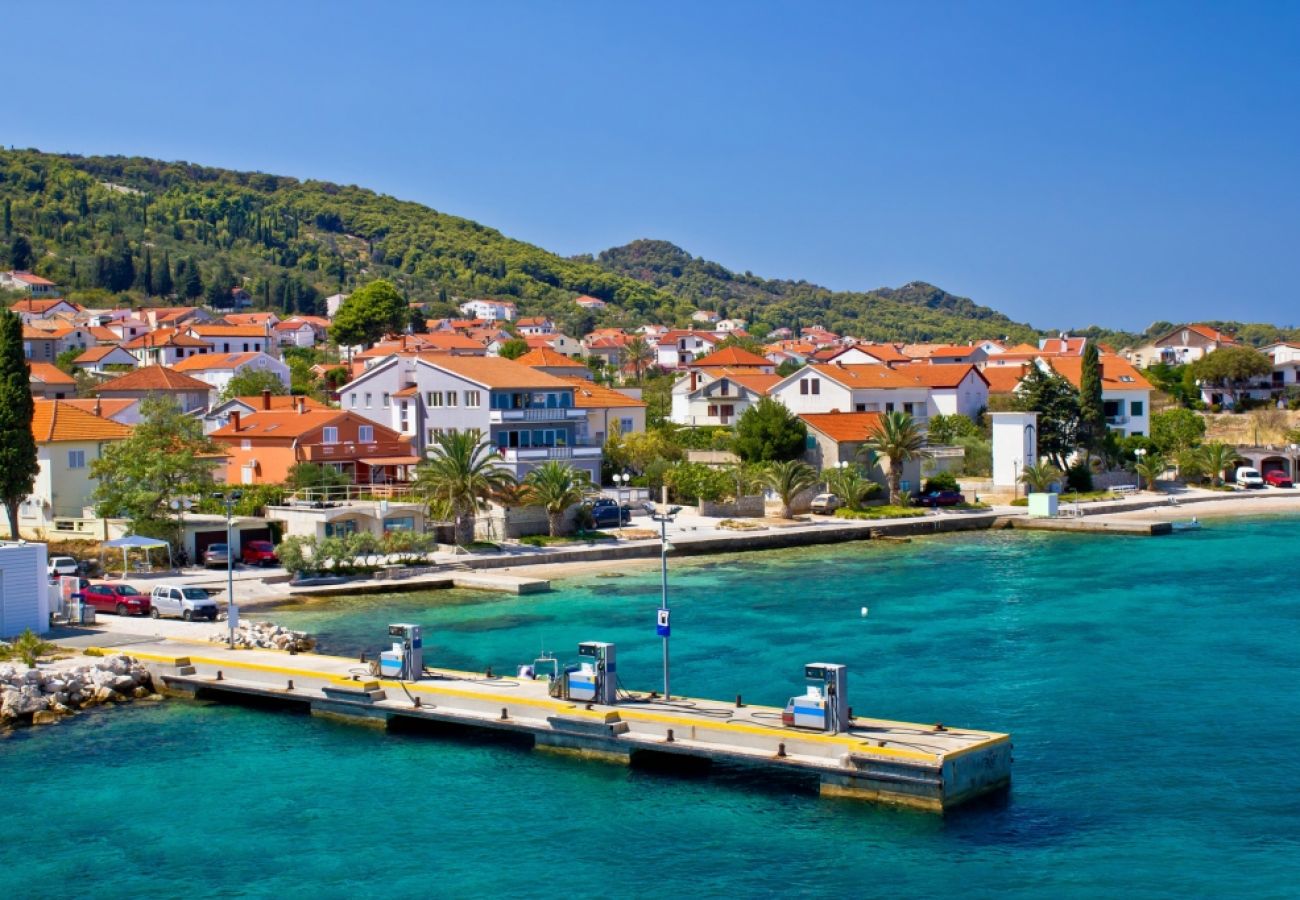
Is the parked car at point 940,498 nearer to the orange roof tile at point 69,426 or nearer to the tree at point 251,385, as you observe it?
the orange roof tile at point 69,426

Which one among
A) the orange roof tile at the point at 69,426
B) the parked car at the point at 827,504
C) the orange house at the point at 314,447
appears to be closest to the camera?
the orange roof tile at the point at 69,426

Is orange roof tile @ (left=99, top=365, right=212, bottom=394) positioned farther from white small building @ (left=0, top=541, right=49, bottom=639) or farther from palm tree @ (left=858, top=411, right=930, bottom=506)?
white small building @ (left=0, top=541, right=49, bottom=639)

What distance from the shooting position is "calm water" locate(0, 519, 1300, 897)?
23156 millimetres

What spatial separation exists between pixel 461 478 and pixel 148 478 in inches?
480

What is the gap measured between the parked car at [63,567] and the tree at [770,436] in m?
36.0

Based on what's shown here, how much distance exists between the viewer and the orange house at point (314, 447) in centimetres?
6469

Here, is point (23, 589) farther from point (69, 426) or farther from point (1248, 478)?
point (1248, 478)

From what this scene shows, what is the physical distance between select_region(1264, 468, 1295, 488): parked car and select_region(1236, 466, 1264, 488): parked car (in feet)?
5.48

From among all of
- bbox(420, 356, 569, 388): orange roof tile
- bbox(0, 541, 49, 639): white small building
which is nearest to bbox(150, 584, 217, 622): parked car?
bbox(0, 541, 49, 639): white small building

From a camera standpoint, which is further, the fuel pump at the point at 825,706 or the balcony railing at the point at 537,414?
the balcony railing at the point at 537,414

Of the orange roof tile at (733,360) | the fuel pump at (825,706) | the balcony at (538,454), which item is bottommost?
the fuel pump at (825,706)

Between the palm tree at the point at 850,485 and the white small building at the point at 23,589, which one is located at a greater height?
the palm tree at the point at 850,485

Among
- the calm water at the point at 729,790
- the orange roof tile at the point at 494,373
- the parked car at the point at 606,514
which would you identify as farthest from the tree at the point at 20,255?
the calm water at the point at 729,790

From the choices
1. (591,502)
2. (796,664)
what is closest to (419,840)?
(796,664)
